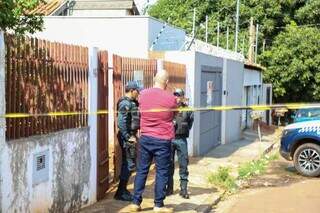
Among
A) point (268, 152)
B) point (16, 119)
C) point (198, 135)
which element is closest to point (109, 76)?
point (16, 119)

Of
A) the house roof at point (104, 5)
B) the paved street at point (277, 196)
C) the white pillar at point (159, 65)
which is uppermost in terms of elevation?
the house roof at point (104, 5)

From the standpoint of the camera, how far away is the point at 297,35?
3234cm

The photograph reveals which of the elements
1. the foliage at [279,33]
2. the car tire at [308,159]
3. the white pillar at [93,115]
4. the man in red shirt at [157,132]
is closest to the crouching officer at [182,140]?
the white pillar at [93,115]

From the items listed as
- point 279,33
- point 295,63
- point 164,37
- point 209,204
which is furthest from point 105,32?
point 279,33

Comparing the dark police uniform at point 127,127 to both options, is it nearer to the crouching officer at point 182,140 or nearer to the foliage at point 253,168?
the crouching officer at point 182,140

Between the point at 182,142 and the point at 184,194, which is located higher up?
the point at 182,142

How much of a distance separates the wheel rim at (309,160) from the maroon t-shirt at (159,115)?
636 cm

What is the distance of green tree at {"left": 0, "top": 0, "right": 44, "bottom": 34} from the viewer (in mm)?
7047

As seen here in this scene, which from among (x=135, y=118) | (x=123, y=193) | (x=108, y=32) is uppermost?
(x=108, y=32)

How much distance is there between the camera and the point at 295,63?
32188 millimetres

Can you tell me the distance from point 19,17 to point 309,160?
25.1 ft

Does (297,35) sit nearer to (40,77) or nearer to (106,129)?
(106,129)

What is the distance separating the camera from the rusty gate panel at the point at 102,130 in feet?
29.5

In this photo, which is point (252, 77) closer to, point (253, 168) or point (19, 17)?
point (253, 168)
